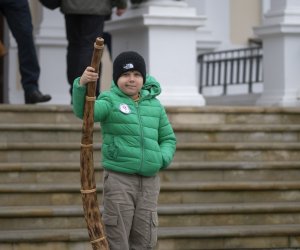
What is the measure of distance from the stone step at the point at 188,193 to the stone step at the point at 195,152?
1.31ft

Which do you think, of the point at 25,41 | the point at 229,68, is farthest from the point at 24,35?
the point at 229,68

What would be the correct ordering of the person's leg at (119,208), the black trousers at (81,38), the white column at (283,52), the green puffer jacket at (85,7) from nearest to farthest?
the person's leg at (119,208), the green puffer jacket at (85,7), the black trousers at (81,38), the white column at (283,52)

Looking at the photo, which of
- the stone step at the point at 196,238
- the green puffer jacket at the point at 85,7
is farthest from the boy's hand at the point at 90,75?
the green puffer jacket at the point at 85,7

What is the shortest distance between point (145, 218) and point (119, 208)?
0.18m

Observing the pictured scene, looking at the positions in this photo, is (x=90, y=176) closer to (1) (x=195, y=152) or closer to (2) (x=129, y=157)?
(2) (x=129, y=157)

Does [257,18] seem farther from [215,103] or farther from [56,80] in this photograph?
[56,80]

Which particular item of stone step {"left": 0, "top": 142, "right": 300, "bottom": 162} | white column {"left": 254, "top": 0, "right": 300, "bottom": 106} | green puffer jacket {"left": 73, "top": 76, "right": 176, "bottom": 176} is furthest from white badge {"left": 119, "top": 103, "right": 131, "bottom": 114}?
white column {"left": 254, "top": 0, "right": 300, "bottom": 106}

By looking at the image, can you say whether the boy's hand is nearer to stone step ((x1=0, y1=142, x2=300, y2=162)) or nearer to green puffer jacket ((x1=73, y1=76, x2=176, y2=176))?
green puffer jacket ((x1=73, y1=76, x2=176, y2=176))

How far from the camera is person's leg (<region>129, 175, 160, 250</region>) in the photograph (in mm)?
8055

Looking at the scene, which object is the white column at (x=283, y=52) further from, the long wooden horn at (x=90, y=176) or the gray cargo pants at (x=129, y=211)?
the long wooden horn at (x=90, y=176)

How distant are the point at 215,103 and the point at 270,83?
2.75 m

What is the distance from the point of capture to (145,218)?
8.05 m

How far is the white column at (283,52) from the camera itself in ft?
43.2

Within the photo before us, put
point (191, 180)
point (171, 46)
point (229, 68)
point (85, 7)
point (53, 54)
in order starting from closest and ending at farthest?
point (191, 180) → point (85, 7) → point (171, 46) → point (53, 54) → point (229, 68)
